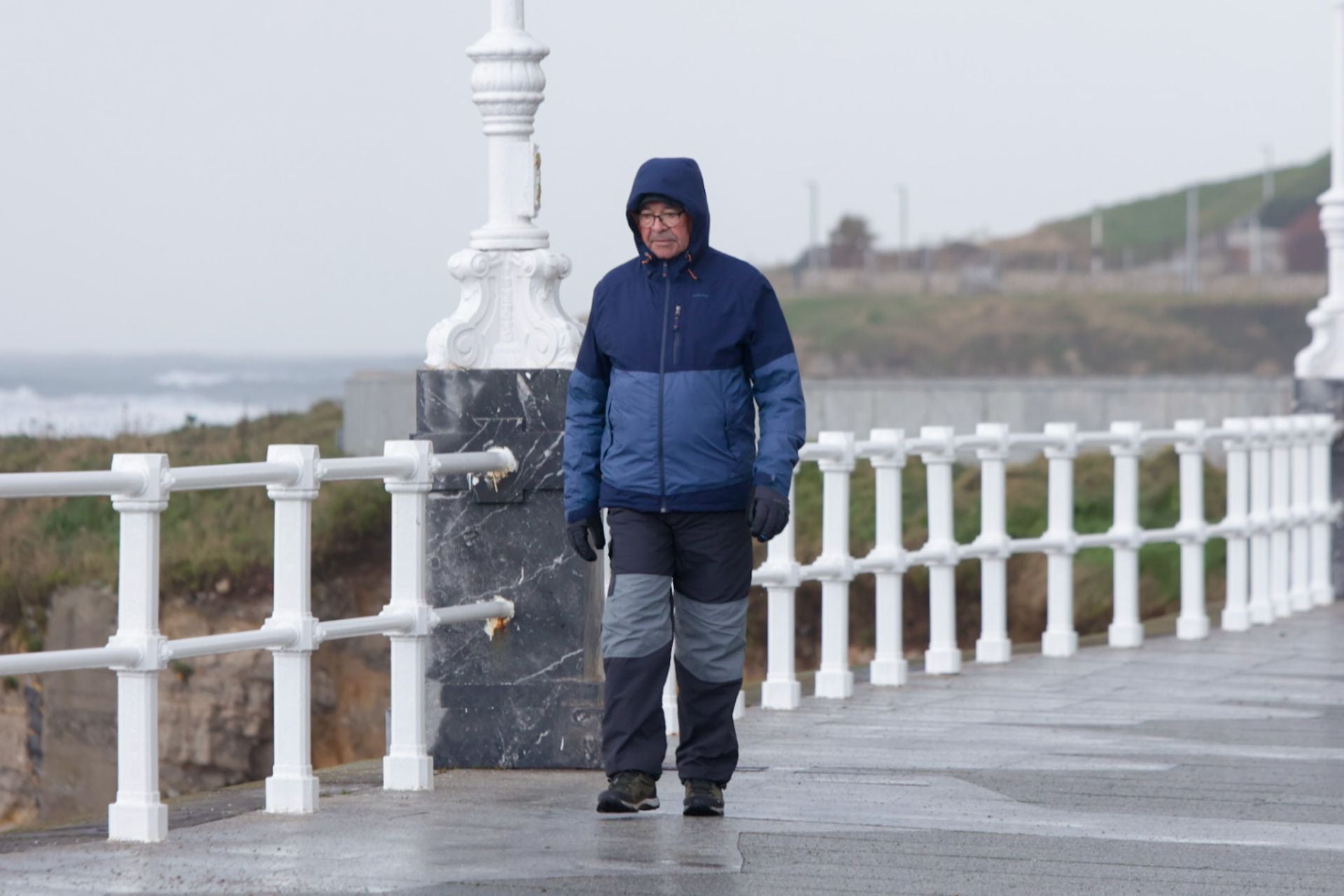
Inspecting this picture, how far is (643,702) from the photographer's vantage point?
7.56m

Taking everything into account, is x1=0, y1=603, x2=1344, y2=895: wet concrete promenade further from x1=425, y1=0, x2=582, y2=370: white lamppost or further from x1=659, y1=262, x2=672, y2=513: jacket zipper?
x1=425, y1=0, x2=582, y2=370: white lamppost

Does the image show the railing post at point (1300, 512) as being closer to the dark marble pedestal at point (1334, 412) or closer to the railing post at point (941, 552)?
the dark marble pedestal at point (1334, 412)

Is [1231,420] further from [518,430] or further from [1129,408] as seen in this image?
[1129,408]

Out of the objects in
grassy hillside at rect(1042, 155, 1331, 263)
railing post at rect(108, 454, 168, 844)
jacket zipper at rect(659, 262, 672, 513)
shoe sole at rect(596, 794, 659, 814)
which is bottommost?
shoe sole at rect(596, 794, 659, 814)

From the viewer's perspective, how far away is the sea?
44.5 metres

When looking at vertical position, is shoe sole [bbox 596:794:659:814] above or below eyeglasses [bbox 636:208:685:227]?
below

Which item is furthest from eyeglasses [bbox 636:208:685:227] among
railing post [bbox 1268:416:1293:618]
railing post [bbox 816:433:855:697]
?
railing post [bbox 1268:416:1293:618]

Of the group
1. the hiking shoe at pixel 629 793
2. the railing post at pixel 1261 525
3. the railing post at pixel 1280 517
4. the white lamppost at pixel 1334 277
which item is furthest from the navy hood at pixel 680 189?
the white lamppost at pixel 1334 277

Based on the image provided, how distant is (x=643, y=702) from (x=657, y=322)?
1199mm

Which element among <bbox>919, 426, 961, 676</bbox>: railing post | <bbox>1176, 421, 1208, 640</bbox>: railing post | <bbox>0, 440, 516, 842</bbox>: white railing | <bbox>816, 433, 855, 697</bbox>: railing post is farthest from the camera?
<bbox>1176, 421, 1208, 640</bbox>: railing post

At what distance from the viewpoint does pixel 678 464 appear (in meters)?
7.36

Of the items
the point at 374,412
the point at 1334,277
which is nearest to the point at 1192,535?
the point at 1334,277

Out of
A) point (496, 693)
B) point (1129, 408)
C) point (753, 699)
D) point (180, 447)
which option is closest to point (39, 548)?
point (180, 447)

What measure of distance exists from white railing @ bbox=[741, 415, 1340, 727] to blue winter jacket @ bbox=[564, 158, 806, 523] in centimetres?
248
